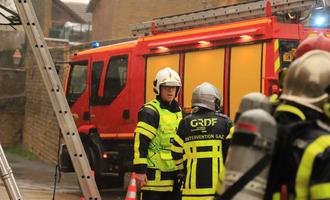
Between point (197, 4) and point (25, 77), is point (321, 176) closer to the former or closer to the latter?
point (25, 77)

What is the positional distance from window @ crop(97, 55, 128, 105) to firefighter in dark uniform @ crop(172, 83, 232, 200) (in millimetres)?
5958

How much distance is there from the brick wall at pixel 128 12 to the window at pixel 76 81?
18.8 m

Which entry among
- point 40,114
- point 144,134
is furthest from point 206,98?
point 40,114

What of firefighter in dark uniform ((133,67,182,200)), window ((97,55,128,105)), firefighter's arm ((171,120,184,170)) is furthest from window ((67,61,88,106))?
firefighter's arm ((171,120,184,170))

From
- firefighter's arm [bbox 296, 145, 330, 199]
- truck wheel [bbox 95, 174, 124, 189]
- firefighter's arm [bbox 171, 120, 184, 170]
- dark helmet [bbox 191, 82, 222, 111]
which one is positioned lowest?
truck wheel [bbox 95, 174, 124, 189]

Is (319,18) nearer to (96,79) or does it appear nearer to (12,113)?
(96,79)

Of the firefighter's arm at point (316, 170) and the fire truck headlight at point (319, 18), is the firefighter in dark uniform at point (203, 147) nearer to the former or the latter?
the firefighter's arm at point (316, 170)

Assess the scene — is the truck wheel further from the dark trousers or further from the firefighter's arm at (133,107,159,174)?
the firefighter's arm at (133,107,159,174)

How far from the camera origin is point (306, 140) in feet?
7.84

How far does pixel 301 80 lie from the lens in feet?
8.09

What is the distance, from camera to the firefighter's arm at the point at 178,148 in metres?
5.30

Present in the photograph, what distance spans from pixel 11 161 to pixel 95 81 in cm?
1068

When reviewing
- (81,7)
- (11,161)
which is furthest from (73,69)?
(81,7)

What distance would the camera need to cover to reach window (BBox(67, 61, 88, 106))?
12328 mm
